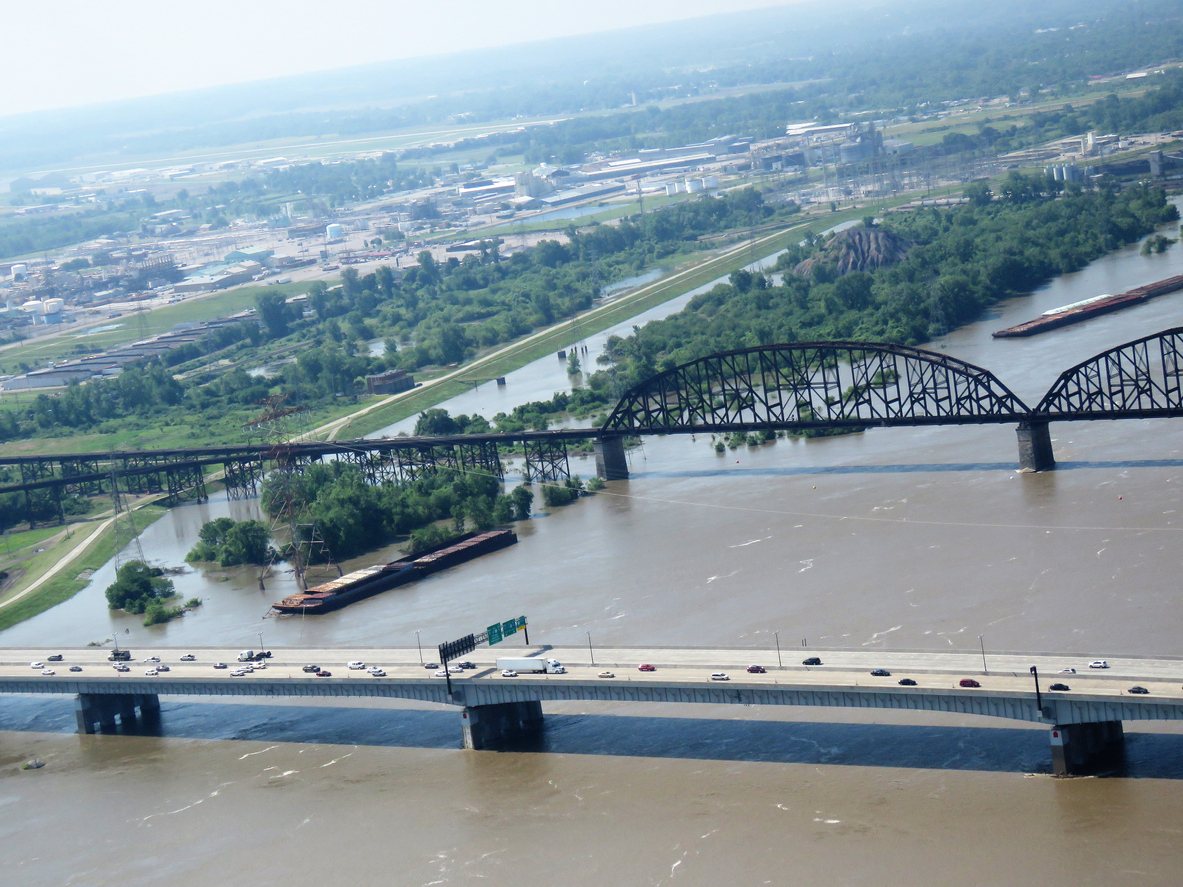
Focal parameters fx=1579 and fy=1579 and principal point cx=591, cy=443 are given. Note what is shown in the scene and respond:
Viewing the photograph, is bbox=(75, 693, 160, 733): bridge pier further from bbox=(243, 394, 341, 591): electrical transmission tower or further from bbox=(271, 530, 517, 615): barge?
bbox=(243, 394, 341, 591): electrical transmission tower

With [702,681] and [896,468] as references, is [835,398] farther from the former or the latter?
[702,681]

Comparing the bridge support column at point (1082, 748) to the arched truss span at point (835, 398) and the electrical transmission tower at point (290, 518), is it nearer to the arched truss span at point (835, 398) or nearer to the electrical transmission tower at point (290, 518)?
the arched truss span at point (835, 398)

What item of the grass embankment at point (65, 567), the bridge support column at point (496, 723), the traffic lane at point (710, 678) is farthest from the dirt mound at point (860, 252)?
the bridge support column at point (496, 723)

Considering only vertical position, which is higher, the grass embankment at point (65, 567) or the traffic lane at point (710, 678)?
the traffic lane at point (710, 678)

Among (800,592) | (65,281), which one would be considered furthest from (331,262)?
(800,592)

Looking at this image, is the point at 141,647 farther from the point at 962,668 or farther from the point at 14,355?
the point at 14,355

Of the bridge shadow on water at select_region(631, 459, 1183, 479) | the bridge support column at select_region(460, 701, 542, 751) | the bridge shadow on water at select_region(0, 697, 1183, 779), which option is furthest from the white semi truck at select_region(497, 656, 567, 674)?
the bridge shadow on water at select_region(631, 459, 1183, 479)

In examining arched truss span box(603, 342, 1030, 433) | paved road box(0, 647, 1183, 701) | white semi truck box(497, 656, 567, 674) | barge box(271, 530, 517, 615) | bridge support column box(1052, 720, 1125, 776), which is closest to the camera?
bridge support column box(1052, 720, 1125, 776)
